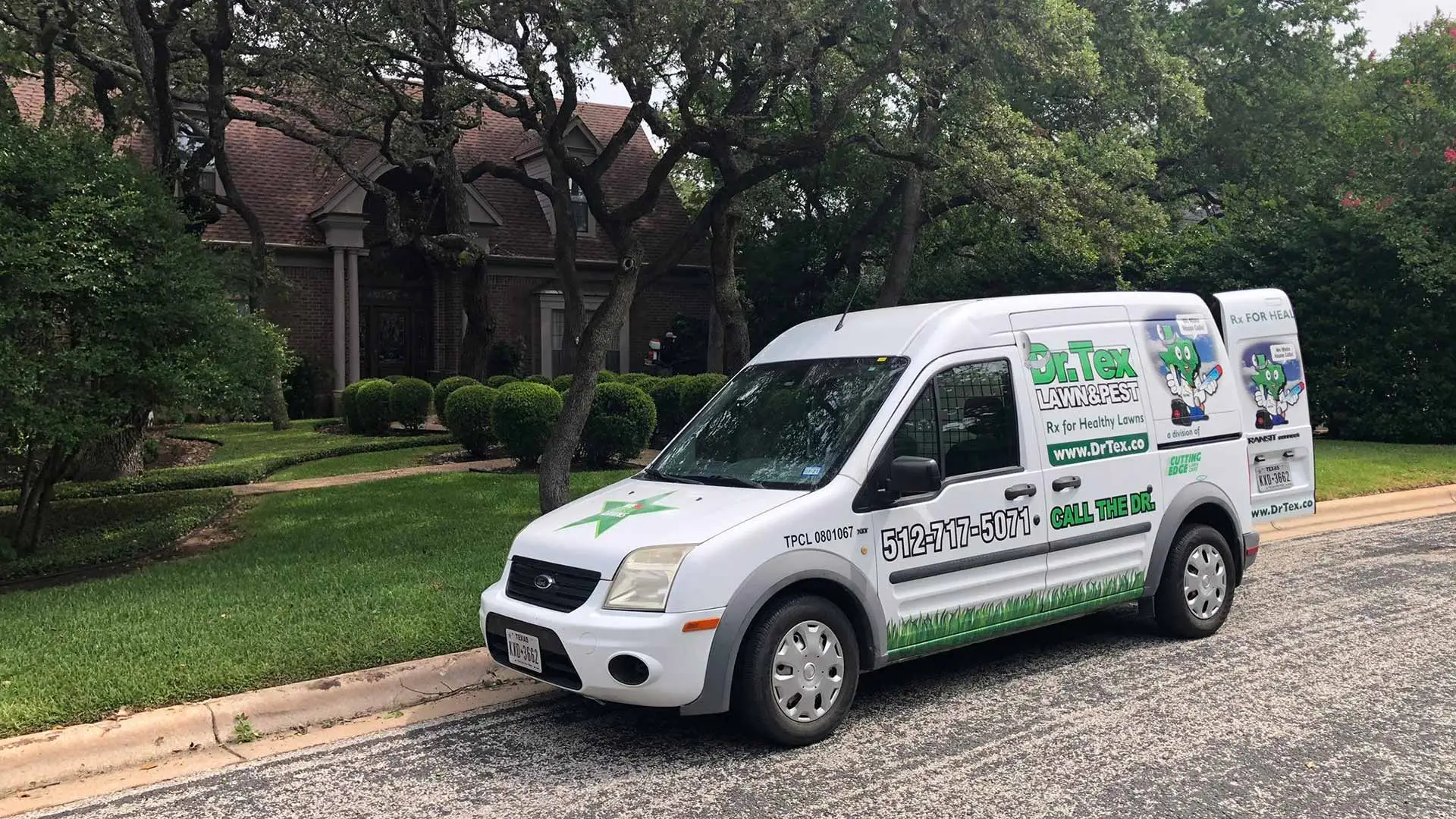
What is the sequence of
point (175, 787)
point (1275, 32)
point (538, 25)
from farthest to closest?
point (1275, 32) → point (538, 25) → point (175, 787)

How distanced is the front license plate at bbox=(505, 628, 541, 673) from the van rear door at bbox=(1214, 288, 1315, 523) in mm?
4818

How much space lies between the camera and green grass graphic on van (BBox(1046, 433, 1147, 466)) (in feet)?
18.9

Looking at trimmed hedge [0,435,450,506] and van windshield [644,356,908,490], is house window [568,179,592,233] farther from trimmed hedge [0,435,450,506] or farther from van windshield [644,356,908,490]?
van windshield [644,356,908,490]

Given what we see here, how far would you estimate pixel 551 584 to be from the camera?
491cm

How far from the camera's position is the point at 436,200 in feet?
65.4

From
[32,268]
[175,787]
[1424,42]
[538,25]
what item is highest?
[1424,42]

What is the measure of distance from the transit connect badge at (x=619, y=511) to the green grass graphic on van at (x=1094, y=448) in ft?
6.91

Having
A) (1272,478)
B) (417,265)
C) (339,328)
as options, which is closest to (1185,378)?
(1272,478)

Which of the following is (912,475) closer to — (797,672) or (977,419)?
(977,419)

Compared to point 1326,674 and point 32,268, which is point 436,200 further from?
point 1326,674

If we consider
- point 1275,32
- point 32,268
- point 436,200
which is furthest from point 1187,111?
point 32,268

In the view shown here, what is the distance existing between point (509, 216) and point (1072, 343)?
2066cm

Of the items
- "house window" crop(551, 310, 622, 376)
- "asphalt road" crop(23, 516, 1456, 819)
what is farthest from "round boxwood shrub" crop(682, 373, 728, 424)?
"asphalt road" crop(23, 516, 1456, 819)

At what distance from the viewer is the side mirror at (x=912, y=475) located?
490 centimetres
